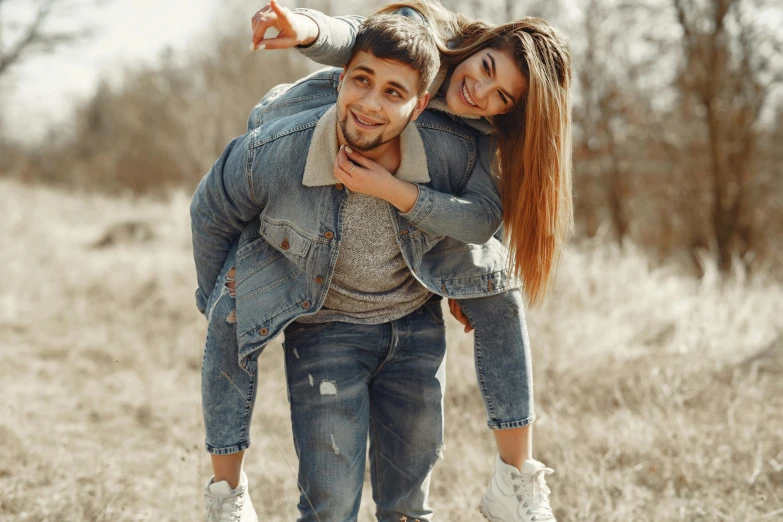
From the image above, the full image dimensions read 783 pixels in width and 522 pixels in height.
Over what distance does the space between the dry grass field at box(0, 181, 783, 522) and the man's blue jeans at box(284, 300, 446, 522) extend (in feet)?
1.50

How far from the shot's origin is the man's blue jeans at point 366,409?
232 centimetres

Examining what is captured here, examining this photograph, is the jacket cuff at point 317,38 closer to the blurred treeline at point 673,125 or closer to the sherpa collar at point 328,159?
the sherpa collar at point 328,159

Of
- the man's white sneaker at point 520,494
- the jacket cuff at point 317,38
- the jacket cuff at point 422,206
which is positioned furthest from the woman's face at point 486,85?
the man's white sneaker at point 520,494

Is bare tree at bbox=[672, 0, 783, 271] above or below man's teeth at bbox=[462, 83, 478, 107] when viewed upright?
above

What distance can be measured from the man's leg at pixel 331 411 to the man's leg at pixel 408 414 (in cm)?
11

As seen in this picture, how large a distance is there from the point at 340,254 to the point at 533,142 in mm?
689

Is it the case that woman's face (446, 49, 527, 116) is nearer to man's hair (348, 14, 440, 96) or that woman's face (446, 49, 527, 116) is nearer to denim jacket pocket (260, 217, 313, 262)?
man's hair (348, 14, 440, 96)

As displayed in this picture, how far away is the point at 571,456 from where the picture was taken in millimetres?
3658

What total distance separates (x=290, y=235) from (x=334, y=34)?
61cm

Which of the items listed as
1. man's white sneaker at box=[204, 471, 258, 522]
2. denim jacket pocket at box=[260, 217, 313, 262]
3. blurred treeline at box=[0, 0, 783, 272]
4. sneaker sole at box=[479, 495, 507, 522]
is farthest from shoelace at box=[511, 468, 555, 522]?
blurred treeline at box=[0, 0, 783, 272]

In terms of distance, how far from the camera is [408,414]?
2.52 m

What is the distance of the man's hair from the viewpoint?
2076mm

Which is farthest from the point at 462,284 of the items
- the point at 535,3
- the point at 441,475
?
the point at 535,3

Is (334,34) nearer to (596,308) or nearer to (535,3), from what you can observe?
(596,308)
